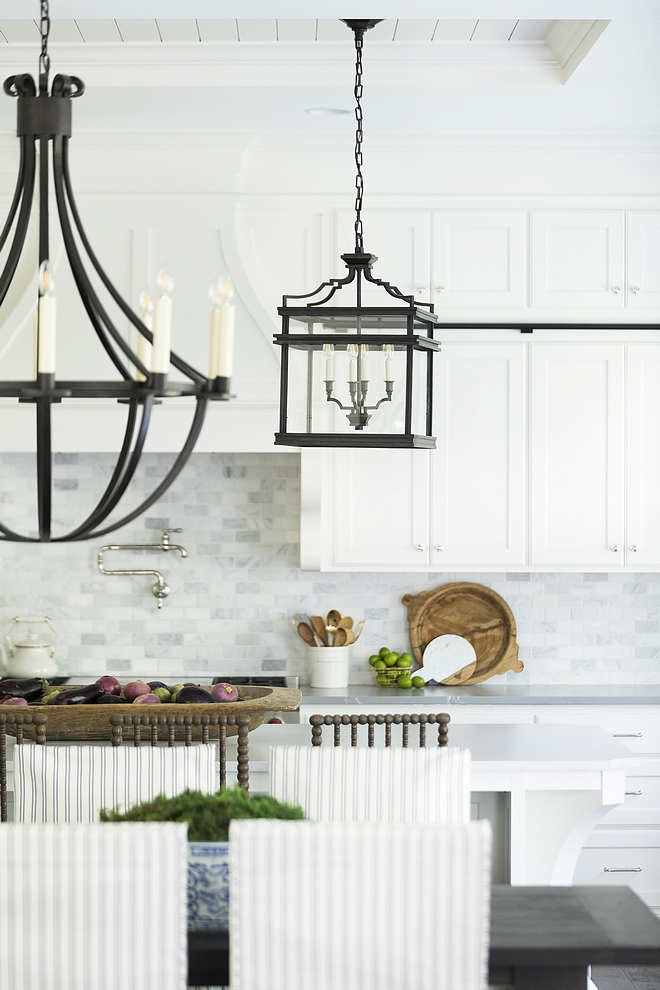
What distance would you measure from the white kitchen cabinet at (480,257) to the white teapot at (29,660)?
2.06 meters

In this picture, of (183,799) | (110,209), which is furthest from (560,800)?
(110,209)

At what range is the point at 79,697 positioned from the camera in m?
2.80

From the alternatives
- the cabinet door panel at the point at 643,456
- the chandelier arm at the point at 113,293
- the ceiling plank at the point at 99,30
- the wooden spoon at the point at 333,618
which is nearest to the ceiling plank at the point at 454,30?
the ceiling plank at the point at 99,30

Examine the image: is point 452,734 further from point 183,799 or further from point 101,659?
point 101,659

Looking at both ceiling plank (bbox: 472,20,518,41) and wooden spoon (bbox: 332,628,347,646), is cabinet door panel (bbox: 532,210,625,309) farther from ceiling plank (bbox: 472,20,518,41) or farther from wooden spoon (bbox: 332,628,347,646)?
wooden spoon (bbox: 332,628,347,646)

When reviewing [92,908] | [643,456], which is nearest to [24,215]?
[92,908]

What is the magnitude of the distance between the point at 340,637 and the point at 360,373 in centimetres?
218

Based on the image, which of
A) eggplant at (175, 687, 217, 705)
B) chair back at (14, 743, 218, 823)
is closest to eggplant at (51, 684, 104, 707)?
eggplant at (175, 687, 217, 705)

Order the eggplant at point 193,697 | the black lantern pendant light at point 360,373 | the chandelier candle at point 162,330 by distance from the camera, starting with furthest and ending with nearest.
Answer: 1. the eggplant at point 193,697
2. the black lantern pendant light at point 360,373
3. the chandelier candle at point 162,330

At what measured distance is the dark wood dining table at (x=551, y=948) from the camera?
1.55m

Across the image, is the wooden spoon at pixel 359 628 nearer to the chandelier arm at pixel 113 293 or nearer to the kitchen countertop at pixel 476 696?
the kitchen countertop at pixel 476 696

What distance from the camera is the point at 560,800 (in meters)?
2.60

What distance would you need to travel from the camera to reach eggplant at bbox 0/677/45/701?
3.15m

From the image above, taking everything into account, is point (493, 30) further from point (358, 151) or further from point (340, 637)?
point (340, 637)
